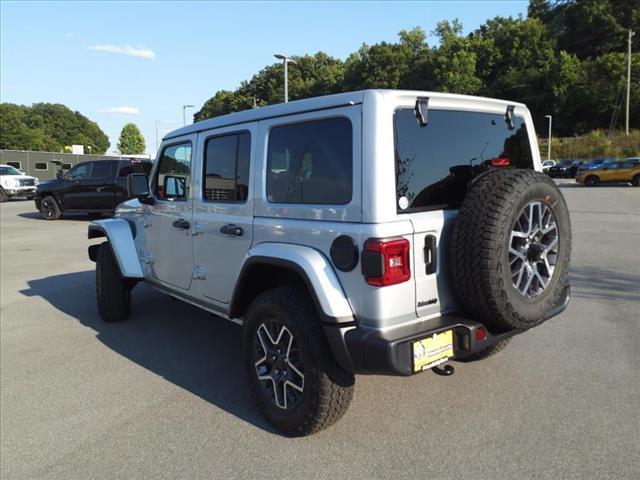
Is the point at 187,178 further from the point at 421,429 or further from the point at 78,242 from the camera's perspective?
the point at 78,242

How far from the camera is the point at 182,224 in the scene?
423 cm

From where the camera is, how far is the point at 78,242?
39.0ft

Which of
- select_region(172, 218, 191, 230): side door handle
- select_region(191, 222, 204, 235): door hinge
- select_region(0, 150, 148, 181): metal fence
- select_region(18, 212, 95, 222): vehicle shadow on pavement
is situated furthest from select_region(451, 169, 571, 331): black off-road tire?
select_region(0, 150, 148, 181): metal fence

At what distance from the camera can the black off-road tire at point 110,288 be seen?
5.46 metres

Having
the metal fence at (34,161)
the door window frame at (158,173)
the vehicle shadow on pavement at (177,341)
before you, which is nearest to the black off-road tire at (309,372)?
the vehicle shadow on pavement at (177,341)

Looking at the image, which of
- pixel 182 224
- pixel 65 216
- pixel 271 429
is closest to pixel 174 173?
pixel 182 224

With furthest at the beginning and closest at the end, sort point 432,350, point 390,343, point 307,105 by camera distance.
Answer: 1. point 307,105
2. point 432,350
3. point 390,343

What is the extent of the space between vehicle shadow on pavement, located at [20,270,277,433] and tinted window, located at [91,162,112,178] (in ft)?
30.3

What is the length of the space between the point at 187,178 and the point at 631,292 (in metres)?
5.36

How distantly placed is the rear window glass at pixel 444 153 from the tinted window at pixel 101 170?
14.5m

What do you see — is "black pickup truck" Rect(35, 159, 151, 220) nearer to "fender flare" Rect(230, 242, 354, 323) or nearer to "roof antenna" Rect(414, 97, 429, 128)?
"fender flare" Rect(230, 242, 354, 323)

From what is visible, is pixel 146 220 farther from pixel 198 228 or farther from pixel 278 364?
pixel 278 364

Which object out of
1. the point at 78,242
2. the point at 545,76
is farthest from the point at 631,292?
the point at 545,76

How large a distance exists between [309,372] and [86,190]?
49.9 feet
